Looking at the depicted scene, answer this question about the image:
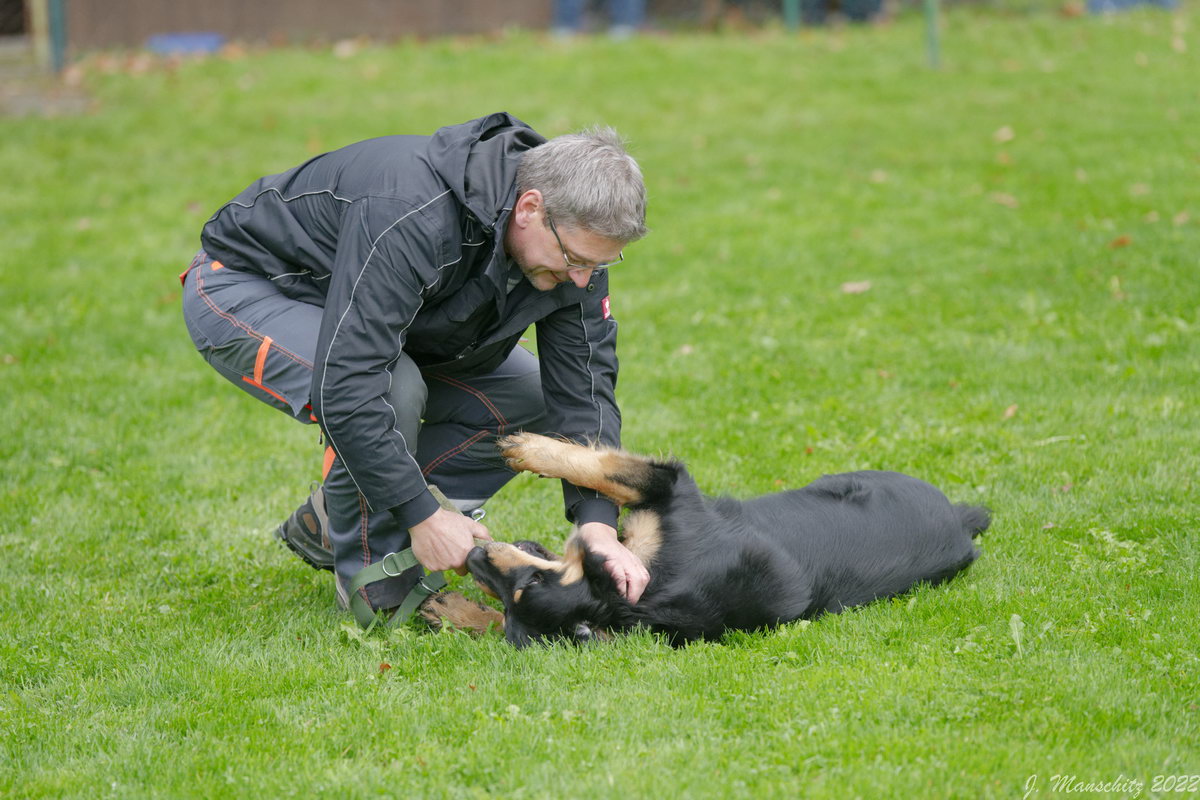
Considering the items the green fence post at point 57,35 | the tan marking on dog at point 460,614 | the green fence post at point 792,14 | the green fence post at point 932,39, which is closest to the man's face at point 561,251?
the tan marking on dog at point 460,614

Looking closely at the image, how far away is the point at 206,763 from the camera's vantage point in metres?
3.19

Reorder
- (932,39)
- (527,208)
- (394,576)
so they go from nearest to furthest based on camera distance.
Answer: (527,208), (394,576), (932,39)

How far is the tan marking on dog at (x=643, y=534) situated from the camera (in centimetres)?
380

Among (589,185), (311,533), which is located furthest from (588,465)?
(311,533)

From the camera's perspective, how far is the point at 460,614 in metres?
4.02

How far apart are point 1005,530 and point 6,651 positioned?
12.0ft

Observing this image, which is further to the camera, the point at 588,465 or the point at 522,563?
the point at 588,465

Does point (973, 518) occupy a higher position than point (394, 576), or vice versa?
point (973, 518)

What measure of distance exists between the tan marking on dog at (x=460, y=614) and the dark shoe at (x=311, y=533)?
1.67ft

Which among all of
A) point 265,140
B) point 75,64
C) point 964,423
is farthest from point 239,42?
point 964,423

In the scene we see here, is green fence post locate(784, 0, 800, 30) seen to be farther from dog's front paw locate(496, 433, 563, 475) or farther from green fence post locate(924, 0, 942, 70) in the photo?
dog's front paw locate(496, 433, 563, 475)

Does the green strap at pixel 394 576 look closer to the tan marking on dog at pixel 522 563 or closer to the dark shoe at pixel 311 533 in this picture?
the tan marking on dog at pixel 522 563

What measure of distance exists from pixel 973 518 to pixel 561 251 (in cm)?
193

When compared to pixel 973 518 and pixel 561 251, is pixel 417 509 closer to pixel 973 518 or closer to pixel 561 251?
pixel 561 251
